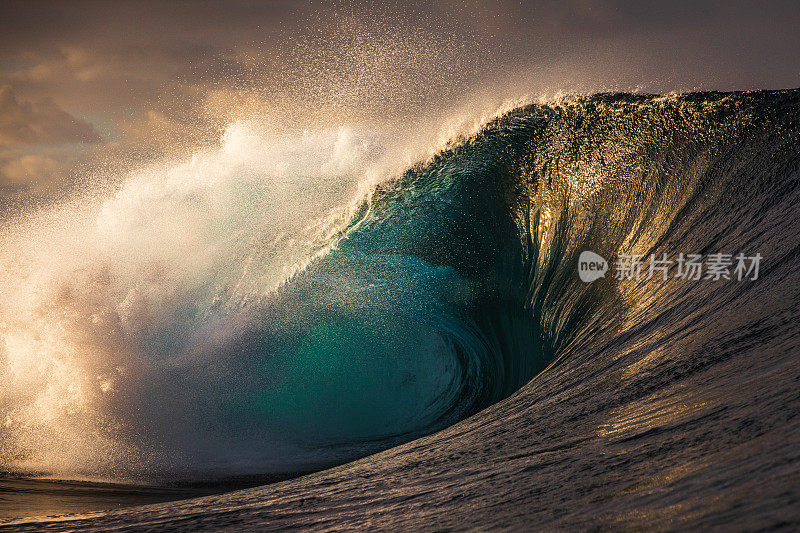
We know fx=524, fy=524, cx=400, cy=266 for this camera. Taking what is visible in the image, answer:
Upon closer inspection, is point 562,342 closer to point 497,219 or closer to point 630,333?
point 630,333

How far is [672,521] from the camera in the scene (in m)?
0.98

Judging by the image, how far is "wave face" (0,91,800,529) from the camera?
1.34 meters

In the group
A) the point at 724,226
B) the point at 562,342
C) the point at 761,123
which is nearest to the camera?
the point at 724,226

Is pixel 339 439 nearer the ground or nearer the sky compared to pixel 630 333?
nearer the ground

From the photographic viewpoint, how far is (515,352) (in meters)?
4.21

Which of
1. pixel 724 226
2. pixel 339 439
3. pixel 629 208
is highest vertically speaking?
pixel 629 208

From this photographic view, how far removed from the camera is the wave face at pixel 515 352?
1340 millimetres

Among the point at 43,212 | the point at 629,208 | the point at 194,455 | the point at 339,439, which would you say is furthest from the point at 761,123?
the point at 43,212

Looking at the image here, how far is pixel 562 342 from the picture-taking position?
361cm

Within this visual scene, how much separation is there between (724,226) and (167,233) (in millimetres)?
4422

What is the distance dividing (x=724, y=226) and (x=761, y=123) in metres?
1.44

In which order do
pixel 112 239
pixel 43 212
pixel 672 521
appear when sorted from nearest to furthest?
pixel 672 521 → pixel 112 239 → pixel 43 212

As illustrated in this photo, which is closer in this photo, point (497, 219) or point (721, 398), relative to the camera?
point (721, 398)

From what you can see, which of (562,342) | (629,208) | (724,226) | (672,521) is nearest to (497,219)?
(629,208)
